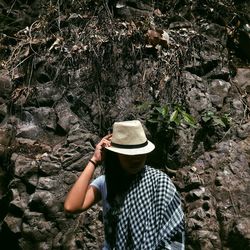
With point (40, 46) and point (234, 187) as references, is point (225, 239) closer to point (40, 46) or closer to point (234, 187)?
point (234, 187)

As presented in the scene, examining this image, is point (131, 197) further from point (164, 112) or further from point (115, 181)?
point (164, 112)

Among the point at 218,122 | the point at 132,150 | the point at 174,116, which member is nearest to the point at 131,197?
the point at 132,150

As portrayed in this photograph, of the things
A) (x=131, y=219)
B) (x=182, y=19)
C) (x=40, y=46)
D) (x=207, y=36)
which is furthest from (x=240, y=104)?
(x=131, y=219)

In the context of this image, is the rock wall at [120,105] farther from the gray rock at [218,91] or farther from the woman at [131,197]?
the woman at [131,197]

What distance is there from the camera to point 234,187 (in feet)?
15.1

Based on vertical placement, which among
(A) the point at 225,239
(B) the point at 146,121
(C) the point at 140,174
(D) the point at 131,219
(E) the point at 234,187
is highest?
(C) the point at 140,174

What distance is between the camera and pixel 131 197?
2924 mm

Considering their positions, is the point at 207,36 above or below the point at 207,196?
above

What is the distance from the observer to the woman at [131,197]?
2.82 meters

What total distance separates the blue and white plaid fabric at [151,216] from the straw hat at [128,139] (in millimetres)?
161

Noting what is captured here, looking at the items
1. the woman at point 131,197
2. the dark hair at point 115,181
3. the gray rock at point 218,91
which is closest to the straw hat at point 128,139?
the woman at point 131,197

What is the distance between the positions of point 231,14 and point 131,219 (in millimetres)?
3822

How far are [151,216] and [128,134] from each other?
0.51 m

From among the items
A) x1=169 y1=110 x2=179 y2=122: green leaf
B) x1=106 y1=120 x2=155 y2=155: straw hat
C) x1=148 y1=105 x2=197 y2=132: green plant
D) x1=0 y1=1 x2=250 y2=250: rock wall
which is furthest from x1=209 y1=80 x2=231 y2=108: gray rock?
x1=106 y1=120 x2=155 y2=155: straw hat
